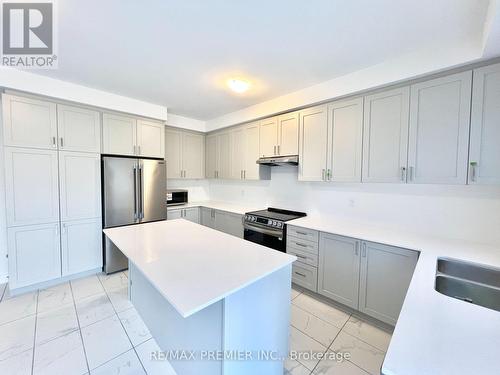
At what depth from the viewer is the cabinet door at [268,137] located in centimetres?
321

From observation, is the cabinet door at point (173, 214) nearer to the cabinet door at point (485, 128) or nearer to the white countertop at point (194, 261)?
the white countertop at point (194, 261)

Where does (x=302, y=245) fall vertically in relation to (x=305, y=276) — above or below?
above

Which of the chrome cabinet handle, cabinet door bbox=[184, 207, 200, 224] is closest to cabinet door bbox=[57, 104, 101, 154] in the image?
cabinet door bbox=[184, 207, 200, 224]

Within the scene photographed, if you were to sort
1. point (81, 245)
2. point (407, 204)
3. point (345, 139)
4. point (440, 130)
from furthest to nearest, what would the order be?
point (81, 245), point (345, 139), point (407, 204), point (440, 130)

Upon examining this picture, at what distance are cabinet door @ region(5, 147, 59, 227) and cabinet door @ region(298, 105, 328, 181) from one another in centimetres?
322

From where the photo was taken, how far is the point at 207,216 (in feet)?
13.5

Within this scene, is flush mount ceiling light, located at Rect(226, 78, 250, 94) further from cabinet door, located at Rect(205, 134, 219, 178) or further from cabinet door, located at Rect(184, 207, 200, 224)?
cabinet door, located at Rect(184, 207, 200, 224)

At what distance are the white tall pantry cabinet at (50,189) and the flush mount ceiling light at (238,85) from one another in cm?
198

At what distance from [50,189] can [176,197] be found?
1.80 meters

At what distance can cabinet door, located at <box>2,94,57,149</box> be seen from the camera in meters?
2.38

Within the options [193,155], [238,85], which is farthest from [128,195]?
[238,85]

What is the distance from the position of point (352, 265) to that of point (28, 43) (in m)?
3.75

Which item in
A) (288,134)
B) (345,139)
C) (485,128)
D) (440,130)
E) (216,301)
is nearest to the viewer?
(216,301)

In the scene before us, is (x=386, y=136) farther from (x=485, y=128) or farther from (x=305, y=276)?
(x=305, y=276)
